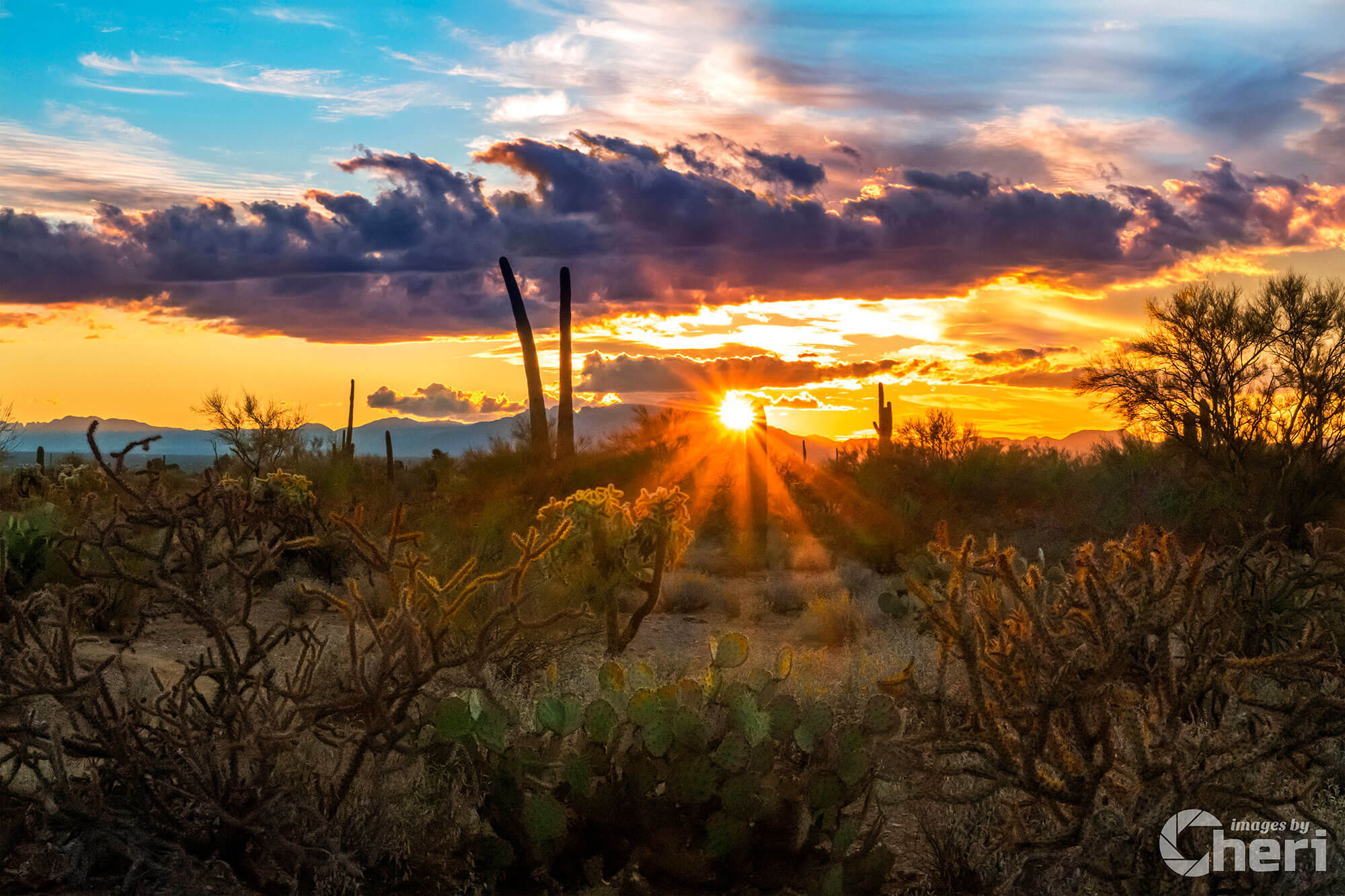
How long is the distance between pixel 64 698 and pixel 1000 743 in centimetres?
335

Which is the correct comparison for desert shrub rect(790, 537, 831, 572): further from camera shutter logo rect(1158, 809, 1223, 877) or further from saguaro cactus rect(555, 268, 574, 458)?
camera shutter logo rect(1158, 809, 1223, 877)

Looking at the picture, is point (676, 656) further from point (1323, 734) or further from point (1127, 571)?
point (1323, 734)

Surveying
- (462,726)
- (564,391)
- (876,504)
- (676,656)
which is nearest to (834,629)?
(676,656)

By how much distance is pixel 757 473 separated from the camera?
21.5m

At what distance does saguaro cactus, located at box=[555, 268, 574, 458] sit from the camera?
81.6ft

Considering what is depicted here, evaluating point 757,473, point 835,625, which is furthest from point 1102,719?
point 757,473

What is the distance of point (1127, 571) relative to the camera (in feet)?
16.4

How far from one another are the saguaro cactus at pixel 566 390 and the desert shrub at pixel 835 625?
12.0 metres

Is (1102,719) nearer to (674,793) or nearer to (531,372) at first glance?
(674,793)

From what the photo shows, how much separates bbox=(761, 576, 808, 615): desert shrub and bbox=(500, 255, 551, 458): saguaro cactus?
34.3ft

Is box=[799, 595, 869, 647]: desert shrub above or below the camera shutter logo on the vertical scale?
below

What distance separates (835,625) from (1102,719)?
803 cm

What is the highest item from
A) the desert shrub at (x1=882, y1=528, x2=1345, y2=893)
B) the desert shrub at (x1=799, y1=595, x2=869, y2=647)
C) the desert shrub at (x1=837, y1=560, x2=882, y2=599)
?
the desert shrub at (x1=882, y1=528, x2=1345, y2=893)

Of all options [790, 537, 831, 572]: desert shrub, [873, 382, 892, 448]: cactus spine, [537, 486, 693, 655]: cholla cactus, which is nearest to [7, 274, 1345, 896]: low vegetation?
[537, 486, 693, 655]: cholla cactus
